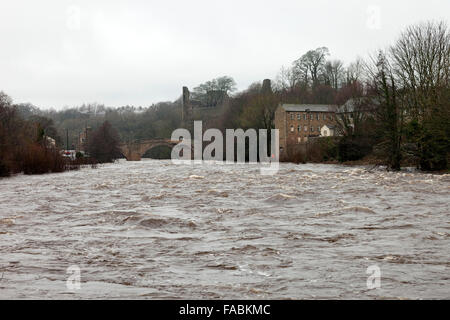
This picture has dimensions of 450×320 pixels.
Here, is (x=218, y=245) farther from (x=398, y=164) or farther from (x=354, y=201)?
(x=398, y=164)

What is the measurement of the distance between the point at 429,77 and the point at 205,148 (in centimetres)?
5539

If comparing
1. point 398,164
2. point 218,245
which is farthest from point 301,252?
point 398,164

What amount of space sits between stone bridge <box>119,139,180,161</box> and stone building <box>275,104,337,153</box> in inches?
1054

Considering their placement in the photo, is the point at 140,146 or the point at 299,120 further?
the point at 140,146

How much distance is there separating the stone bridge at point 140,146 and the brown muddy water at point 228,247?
90871 millimetres

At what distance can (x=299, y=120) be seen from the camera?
90.9 m

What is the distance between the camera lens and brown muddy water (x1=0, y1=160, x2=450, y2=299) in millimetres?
6098

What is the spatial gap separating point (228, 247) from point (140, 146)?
103267mm

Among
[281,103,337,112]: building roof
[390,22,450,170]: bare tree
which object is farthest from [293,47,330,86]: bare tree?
[390,22,450,170]: bare tree
